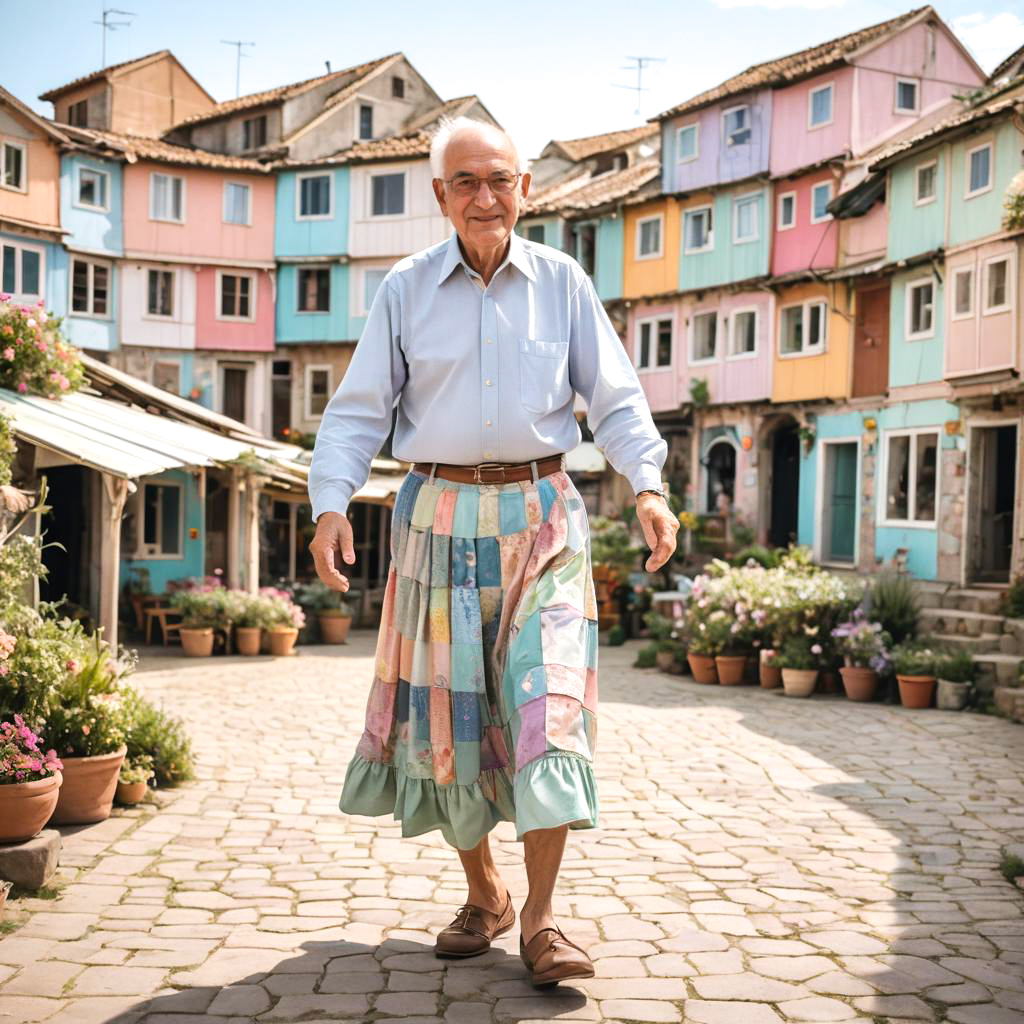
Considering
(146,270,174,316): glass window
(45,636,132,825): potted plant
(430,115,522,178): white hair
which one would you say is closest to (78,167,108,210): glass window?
(146,270,174,316): glass window

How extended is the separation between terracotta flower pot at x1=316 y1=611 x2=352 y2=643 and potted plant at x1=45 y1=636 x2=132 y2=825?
1324 centimetres

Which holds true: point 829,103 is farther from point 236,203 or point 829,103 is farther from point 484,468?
point 484,468

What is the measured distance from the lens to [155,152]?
1260 inches

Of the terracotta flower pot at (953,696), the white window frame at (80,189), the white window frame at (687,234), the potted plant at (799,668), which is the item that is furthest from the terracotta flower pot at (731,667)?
the white window frame at (80,189)

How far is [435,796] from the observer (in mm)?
3795

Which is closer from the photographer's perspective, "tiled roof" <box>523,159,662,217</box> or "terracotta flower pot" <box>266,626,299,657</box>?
"terracotta flower pot" <box>266,626,299,657</box>

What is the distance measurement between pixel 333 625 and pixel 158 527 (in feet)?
14.7

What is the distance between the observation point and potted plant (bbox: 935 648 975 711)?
12344 millimetres

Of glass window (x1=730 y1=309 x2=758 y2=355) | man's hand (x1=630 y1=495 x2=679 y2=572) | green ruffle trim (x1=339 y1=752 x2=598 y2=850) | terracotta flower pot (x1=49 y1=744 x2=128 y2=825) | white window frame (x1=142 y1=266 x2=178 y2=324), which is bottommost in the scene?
terracotta flower pot (x1=49 y1=744 x2=128 y2=825)

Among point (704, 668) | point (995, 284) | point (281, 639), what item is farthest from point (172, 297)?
point (704, 668)

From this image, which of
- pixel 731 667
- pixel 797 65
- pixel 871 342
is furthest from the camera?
pixel 797 65

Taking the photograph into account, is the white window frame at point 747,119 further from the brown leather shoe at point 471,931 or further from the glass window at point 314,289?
the brown leather shoe at point 471,931

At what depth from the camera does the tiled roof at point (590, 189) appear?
30703 millimetres

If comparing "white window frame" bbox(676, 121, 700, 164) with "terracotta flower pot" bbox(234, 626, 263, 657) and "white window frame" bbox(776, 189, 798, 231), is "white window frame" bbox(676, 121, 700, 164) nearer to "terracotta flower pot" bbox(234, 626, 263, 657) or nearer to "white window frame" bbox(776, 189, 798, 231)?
"white window frame" bbox(776, 189, 798, 231)
